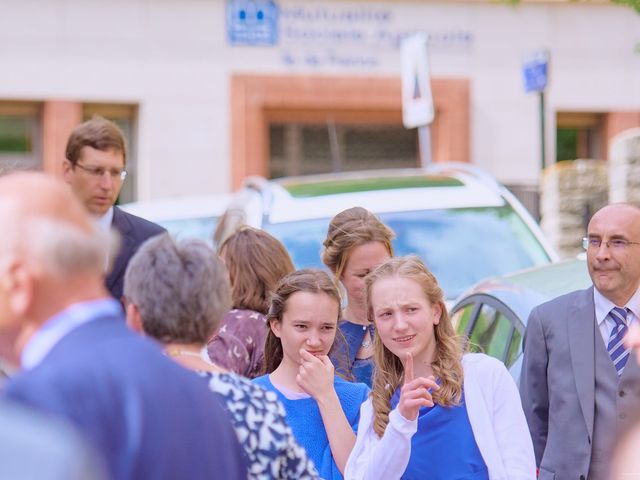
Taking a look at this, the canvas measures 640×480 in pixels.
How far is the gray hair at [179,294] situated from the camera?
114 inches

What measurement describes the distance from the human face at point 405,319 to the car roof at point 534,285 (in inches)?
66.2

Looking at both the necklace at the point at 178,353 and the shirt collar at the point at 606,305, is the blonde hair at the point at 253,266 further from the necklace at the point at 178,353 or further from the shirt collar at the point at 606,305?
the necklace at the point at 178,353

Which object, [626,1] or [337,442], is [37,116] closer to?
[626,1]

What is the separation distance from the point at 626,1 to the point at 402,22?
44.7 ft

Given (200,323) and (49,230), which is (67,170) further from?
(49,230)

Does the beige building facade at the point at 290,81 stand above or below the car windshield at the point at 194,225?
above

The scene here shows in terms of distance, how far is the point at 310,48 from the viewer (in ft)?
72.3

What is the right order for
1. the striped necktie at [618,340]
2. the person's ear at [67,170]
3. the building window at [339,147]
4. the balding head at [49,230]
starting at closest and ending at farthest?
1. the balding head at [49,230]
2. the striped necktie at [618,340]
3. the person's ear at [67,170]
4. the building window at [339,147]

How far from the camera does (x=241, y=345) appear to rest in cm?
515

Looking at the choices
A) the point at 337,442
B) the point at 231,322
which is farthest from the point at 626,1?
the point at 337,442

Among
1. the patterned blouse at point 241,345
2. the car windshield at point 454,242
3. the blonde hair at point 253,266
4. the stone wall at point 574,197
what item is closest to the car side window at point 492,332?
the blonde hair at point 253,266

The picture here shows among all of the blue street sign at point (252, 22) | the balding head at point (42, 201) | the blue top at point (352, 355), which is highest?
the blue street sign at point (252, 22)

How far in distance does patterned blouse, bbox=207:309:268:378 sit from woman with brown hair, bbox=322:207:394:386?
1.31 ft

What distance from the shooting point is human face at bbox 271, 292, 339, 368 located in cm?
464
